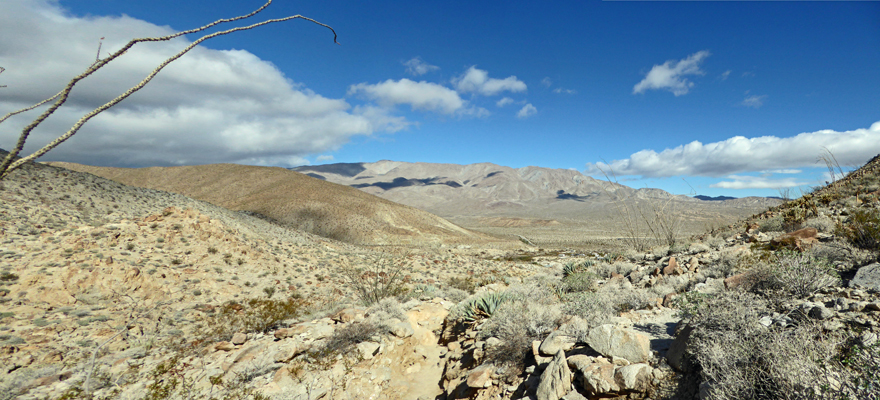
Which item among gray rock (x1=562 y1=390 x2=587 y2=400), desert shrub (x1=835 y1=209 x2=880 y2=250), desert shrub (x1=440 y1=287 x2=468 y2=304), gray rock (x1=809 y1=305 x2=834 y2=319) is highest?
desert shrub (x1=835 y1=209 x2=880 y2=250)

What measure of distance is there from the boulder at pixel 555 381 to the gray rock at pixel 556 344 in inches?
19.4

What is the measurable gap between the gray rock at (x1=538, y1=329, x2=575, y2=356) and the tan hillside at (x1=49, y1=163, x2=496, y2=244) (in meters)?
37.4

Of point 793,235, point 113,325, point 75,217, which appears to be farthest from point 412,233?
point 793,235

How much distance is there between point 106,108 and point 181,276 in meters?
13.5

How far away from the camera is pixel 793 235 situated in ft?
22.9

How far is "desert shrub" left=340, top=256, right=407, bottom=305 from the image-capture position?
32.7 feet

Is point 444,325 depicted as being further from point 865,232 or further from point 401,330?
point 865,232

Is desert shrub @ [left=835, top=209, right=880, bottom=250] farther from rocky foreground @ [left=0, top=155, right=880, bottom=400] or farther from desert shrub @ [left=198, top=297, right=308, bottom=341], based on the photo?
desert shrub @ [left=198, top=297, right=308, bottom=341]

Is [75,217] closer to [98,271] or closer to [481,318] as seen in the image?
[98,271]

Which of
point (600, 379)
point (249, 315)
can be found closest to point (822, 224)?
point (600, 379)

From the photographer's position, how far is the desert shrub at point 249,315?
8.71 meters

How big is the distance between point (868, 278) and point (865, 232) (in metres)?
2.09

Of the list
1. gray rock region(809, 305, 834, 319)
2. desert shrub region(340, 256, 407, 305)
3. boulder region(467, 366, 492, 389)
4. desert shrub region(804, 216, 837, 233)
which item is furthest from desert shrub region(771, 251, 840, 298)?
desert shrub region(340, 256, 407, 305)

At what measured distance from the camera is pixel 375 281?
10945 millimetres
